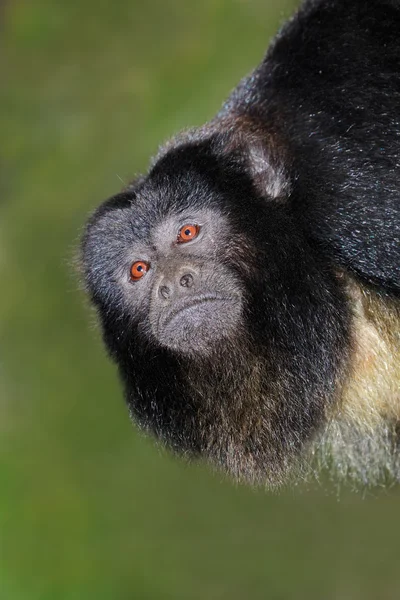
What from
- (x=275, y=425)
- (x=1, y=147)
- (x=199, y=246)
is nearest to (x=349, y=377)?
(x=275, y=425)

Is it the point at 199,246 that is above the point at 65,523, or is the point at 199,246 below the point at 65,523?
above

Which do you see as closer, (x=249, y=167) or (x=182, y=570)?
(x=249, y=167)

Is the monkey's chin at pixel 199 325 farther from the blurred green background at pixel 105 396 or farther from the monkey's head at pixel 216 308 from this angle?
the blurred green background at pixel 105 396

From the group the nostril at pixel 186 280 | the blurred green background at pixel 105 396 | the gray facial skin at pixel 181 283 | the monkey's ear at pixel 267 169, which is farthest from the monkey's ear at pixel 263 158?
the blurred green background at pixel 105 396

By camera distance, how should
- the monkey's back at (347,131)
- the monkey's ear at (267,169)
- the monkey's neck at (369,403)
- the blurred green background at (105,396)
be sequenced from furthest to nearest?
the blurred green background at (105,396) → the monkey's neck at (369,403) → the monkey's ear at (267,169) → the monkey's back at (347,131)

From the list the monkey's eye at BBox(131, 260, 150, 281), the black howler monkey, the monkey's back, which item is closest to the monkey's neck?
the black howler monkey

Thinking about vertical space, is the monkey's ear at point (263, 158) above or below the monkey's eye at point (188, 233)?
above

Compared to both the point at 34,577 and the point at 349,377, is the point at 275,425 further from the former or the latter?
the point at 34,577

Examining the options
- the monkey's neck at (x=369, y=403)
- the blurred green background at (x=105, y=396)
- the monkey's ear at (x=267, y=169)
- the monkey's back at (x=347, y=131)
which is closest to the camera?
the monkey's back at (x=347, y=131)

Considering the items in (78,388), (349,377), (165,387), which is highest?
(349,377)
